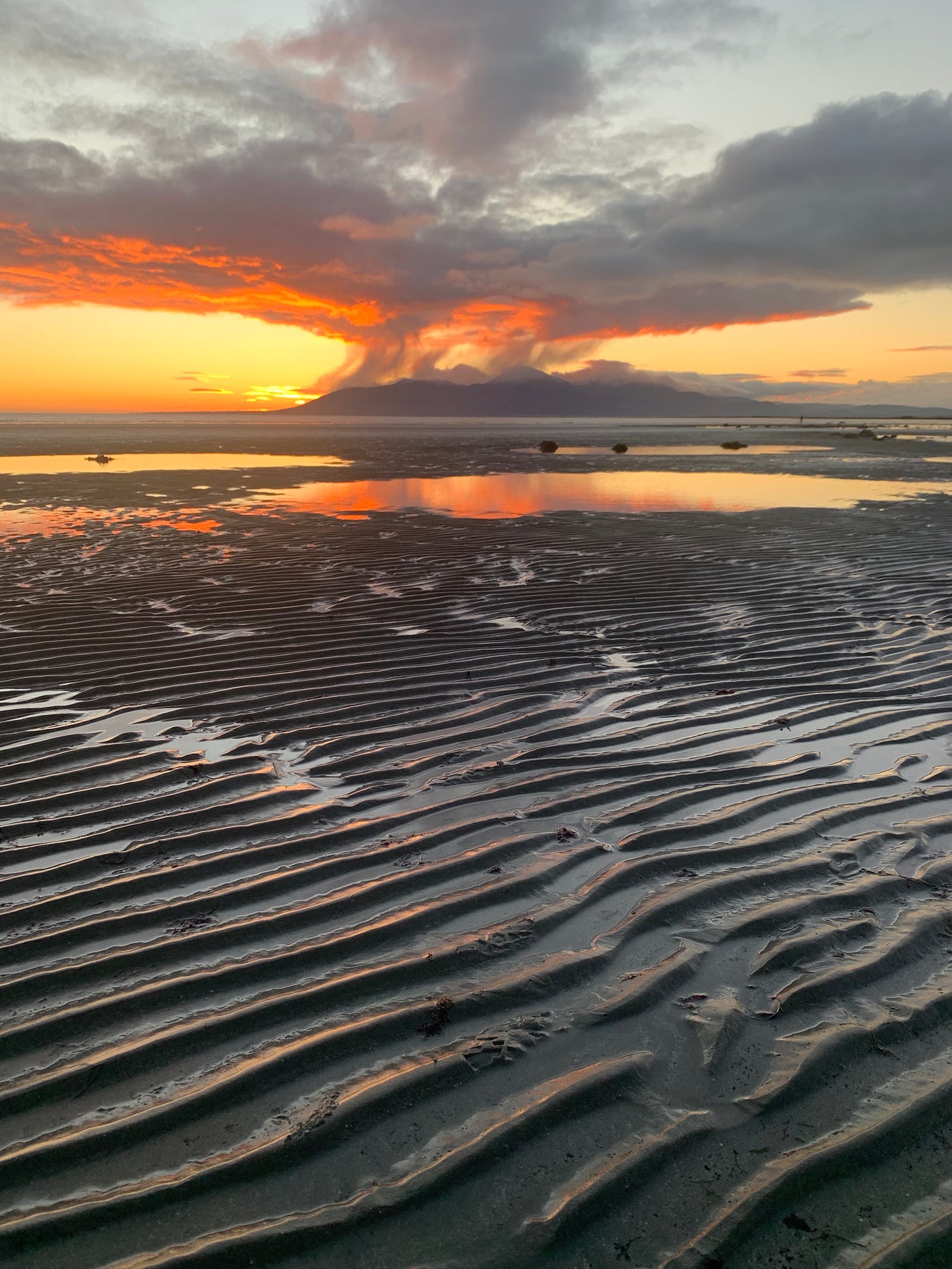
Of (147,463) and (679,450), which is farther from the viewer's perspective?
(679,450)

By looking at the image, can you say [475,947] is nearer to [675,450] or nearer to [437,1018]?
[437,1018]

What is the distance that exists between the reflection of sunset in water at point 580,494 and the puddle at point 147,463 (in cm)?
852

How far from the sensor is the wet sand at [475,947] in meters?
2.04

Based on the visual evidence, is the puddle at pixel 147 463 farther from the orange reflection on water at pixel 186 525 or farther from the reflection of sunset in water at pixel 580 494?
the orange reflection on water at pixel 186 525

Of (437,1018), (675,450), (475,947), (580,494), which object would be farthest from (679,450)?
(437,1018)

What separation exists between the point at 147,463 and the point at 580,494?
1926cm

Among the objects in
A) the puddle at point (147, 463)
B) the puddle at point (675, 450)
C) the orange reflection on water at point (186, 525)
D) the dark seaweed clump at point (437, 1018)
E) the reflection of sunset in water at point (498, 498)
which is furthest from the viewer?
the puddle at point (675, 450)

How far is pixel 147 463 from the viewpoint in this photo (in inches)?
1224

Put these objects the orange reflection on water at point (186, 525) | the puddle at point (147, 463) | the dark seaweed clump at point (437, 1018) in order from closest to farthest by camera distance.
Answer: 1. the dark seaweed clump at point (437, 1018)
2. the orange reflection on water at point (186, 525)
3. the puddle at point (147, 463)

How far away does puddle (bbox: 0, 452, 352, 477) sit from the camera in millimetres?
27266

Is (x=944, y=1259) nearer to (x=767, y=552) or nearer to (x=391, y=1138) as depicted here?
(x=391, y=1138)

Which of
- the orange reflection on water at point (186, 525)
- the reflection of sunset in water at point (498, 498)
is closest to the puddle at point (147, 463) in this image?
the reflection of sunset in water at point (498, 498)

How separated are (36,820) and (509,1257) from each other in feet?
10.6

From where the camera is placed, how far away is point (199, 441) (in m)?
50.6
